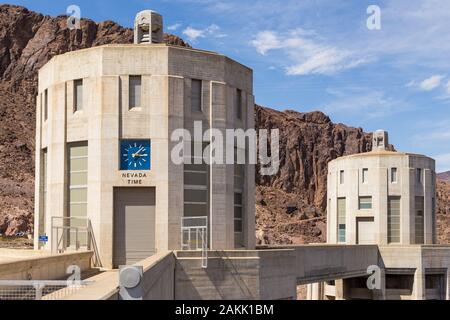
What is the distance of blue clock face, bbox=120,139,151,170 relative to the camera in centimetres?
2617

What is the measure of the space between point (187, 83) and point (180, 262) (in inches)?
298

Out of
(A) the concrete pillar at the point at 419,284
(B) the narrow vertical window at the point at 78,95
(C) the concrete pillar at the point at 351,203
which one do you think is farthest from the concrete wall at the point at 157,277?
(C) the concrete pillar at the point at 351,203

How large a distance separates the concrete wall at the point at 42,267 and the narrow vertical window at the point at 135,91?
654cm

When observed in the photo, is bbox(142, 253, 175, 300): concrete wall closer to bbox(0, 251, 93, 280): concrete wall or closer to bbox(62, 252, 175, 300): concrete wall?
bbox(62, 252, 175, 300): concrete wall

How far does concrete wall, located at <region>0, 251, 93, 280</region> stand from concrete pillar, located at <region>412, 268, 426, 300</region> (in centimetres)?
3388

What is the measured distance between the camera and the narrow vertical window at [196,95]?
27109mm

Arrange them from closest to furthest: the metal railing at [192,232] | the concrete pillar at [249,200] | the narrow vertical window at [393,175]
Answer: the metal railing at [192,232] → the concrete pillar at [249,200] → the narrow vertical window at [393,175]

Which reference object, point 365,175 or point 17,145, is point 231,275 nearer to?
point 365,175

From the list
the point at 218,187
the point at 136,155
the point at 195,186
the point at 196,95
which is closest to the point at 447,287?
the point at 218,187

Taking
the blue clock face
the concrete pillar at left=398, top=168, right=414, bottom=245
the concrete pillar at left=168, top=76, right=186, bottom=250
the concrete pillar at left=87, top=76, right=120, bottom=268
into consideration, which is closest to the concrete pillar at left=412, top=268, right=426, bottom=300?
the concrete pillar at left=398, top=168, right=414, bottom=245

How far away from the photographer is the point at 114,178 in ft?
86.2

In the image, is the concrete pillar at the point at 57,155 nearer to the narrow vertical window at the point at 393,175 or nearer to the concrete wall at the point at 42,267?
the concrete wall at the point at 42,267
